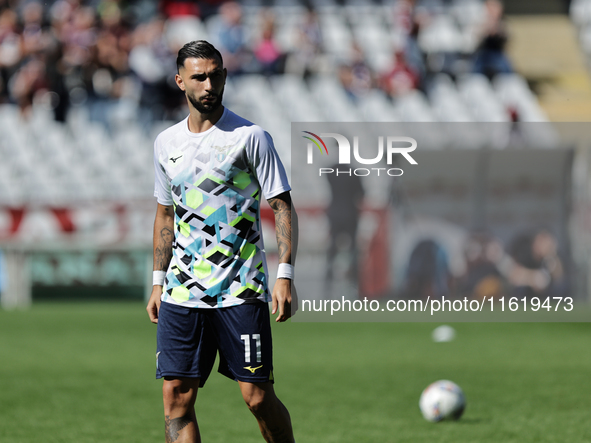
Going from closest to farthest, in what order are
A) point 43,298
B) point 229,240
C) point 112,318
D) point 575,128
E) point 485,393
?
point 229,240 → point 485,393 → point 112,318 → point 43,298 → point 575,128

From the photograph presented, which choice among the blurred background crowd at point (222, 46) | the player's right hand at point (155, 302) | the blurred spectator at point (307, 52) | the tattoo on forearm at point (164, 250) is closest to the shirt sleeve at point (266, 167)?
the tattoo on forearm at point (164, 250)

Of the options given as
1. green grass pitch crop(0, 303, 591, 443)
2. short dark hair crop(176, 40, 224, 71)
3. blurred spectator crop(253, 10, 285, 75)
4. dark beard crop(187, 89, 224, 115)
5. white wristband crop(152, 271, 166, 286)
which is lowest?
green grass pitch crop(0, 303, 591, 443)

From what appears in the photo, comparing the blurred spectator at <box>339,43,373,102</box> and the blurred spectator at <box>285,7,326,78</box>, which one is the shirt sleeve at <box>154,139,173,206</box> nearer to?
the blurred spectator at <box>339,43,373,102</box>

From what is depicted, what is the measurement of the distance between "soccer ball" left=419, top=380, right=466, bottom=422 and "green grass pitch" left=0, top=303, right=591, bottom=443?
7 centimetres

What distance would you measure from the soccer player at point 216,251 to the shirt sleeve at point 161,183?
51 millimetres

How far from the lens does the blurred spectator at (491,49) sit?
18984 millimetres

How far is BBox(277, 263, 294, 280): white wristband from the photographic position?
3.69 meters

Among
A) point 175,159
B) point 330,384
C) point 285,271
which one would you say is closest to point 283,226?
point 285,271

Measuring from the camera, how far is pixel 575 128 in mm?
17141

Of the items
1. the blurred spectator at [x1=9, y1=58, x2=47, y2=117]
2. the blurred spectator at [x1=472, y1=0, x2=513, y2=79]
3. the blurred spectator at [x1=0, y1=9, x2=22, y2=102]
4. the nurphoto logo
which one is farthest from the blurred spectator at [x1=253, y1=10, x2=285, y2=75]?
the blurred spectator at [x1=0, y1=9, x2=22, y2=102]

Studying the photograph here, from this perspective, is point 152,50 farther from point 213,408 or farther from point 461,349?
point 213,408

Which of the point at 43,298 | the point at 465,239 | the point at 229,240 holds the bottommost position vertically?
the point at 43,298

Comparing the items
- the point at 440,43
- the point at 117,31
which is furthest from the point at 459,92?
the point at 117,31

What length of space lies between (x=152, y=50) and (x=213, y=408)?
12638 millimetres
